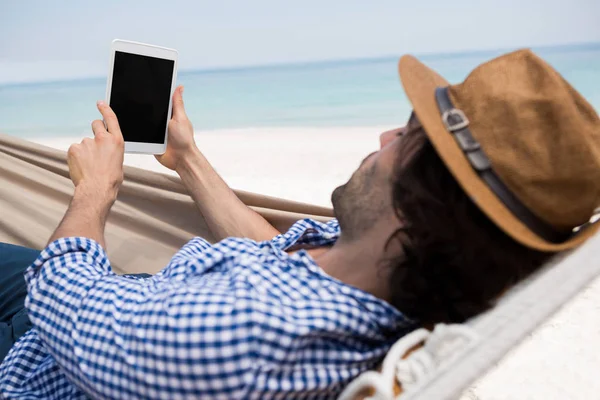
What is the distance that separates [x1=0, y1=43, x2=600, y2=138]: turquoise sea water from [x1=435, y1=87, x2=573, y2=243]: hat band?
3717 mm

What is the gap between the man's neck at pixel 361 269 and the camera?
2.06 feet

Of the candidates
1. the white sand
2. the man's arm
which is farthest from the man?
the man's arm

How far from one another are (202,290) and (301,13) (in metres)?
7.38

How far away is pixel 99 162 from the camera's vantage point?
2.97 feet

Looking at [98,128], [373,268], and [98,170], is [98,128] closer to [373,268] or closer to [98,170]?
[98,170]

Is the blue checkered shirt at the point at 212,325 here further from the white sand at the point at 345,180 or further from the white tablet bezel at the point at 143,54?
the white tablet bezel at the point at 143,54

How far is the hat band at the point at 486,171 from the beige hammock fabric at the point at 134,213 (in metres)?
0.59

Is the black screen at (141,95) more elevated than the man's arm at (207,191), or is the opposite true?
the black screen at (141,95)

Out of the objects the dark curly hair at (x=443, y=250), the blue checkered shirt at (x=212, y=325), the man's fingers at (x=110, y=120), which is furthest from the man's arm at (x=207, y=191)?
the dark curly hair at (x=443, y=250)

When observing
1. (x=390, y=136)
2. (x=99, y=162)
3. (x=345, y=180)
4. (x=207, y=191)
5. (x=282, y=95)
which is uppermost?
(x=390, y=136)

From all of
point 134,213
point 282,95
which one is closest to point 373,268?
point 134,213

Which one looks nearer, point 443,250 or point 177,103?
point 443,250

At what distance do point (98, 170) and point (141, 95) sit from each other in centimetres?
18

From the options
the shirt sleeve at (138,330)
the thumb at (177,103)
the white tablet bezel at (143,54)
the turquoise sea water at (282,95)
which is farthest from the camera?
the turquoise sea water at (282,95)
